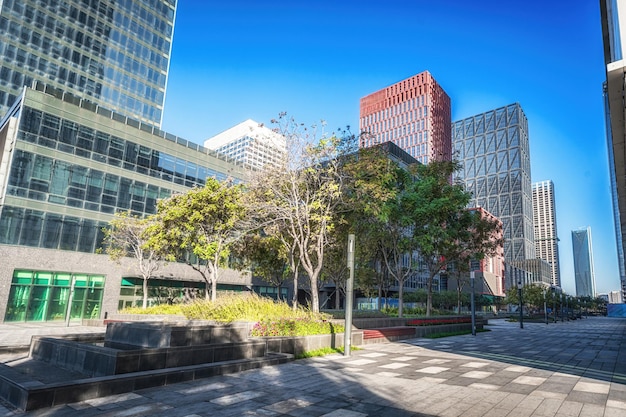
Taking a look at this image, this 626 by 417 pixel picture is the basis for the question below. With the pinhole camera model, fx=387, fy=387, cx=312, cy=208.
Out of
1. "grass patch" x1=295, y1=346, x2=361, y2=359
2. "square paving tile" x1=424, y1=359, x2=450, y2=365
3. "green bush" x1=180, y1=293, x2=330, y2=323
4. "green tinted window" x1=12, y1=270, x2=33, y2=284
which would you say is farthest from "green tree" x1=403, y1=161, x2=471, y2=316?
"green tinted window" x1=12, y1=270, x2=33, y2=284

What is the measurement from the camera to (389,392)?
8.34 metres

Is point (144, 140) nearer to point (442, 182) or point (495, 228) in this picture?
point (442, 182)

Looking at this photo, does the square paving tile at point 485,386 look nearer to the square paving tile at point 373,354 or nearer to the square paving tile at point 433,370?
the square paving tile at point 433,370

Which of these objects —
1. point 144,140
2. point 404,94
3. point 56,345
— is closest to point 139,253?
point 144,140

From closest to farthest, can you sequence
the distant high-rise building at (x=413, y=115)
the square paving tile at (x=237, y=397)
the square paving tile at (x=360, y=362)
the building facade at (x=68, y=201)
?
the square paving tile at (x=237, y=397)
the square paving tile at (x=360, y=362)
the building facade at (x=68, y=201)
the distant high-rise building at (x=413, y=115)

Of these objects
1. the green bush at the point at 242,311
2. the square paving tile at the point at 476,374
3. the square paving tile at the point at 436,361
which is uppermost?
the green bush at the point at 242,311

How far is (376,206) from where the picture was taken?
20812 millimetres

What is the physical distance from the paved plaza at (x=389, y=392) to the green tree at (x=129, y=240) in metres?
22.7

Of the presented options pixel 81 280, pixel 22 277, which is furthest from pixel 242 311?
pixel 81 280

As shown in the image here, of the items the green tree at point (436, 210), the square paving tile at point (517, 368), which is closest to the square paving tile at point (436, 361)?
the square paving tile at point (517, 368)

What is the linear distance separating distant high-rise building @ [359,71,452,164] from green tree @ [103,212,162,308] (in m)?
128

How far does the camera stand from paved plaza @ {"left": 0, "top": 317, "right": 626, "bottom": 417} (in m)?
6.84

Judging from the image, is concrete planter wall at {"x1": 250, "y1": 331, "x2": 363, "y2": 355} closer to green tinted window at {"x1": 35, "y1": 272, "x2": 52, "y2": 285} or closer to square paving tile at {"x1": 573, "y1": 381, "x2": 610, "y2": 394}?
square paving tile at {"x1": 573, "y1": 381, "x2": 610, "y2": 394}

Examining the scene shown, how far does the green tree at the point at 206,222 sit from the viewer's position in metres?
24.0
